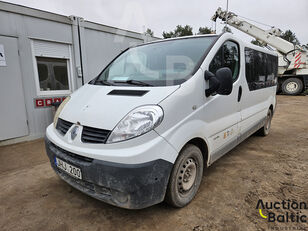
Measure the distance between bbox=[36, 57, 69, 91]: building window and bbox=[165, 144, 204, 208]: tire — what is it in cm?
461

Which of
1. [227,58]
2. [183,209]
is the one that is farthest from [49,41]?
[183,209]

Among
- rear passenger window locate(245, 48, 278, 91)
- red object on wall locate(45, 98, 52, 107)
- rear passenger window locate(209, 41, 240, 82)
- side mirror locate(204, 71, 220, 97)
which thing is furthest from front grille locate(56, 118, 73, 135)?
red object on wall locate(45, 98, 52, 107)

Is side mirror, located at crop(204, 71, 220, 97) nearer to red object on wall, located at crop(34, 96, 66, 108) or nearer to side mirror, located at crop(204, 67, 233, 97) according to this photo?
side mirror, located at crop(204, 67, 233, 97)

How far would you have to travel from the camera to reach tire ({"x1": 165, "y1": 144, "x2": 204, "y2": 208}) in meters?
1.91

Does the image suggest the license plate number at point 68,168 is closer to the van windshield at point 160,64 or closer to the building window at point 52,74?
the van windshield at point 160,64

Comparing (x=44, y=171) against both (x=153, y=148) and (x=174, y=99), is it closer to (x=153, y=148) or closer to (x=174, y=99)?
(x=153, y=148)

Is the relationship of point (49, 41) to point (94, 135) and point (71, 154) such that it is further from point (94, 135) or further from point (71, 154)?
point (94, 135)

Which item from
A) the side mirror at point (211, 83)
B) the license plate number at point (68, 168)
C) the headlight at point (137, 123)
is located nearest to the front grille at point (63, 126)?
the license plate number at point (68, 168)

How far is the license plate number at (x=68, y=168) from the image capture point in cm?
182

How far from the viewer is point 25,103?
470 cm

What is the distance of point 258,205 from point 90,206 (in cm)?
192

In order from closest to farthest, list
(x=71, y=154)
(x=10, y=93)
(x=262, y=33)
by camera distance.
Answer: (x=71, y=154)
(x=10, y=93)
(x=262, y=33)

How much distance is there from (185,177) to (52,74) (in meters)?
4.76

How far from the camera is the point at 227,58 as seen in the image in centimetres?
265
